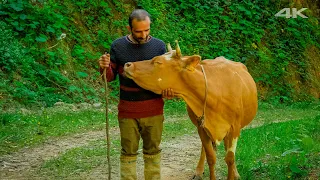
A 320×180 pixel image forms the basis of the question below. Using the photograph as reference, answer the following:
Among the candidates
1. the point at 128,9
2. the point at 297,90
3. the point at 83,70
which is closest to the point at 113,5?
the point at 128,9

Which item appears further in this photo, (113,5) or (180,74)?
(113,5)

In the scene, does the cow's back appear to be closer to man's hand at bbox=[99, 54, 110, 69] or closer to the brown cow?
the brown cow

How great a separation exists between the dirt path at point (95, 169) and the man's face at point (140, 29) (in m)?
2.39

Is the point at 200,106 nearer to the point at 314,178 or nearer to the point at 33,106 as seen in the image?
the point at 314,178

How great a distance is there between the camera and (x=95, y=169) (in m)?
8.00

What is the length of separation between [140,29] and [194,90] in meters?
1.02

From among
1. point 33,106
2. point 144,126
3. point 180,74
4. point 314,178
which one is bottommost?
point 33,106

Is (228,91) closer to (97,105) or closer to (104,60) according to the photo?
(104,60)

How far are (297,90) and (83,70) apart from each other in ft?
30.2

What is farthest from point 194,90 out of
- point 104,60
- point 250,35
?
point 250,35

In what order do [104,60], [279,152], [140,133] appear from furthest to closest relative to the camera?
[279,152]
[140,133]
[104,60]

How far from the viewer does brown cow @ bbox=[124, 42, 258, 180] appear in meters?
5.98

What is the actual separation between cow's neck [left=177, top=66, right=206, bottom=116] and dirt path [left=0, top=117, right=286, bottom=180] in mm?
1528

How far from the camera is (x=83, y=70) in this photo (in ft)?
52.3
